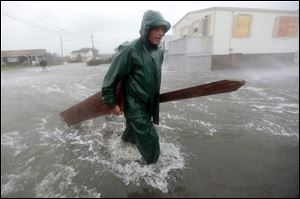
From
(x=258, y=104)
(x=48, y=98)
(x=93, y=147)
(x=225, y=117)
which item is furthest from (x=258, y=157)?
Result: (x=48, y=98)

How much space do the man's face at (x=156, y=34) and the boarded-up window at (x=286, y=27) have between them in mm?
17758

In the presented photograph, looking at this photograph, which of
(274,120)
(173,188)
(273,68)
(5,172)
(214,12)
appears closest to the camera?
(173,188)

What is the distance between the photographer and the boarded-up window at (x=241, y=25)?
15796 mm

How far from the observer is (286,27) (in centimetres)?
1620

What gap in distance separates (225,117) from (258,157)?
2150mm

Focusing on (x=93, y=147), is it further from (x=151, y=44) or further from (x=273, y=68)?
(x=273, y=68)

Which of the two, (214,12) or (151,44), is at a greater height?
(214,12)

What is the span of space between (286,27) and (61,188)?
19407mm

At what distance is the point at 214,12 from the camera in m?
15.5

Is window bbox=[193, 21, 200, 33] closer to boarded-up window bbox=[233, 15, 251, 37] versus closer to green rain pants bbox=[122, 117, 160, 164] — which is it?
boarded-up window bbox=[233, 15, 251, 37]

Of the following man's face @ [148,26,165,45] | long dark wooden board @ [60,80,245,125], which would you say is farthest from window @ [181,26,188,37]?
man's face @ [148,26,165,45]

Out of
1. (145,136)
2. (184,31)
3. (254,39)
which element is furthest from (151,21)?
(184,31)

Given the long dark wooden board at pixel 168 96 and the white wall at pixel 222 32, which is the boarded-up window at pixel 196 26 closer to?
the white wall at pixel 222 32

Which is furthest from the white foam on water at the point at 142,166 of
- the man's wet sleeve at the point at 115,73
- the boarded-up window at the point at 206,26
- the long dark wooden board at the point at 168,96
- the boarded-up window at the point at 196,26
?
the boarded-up window at the point at 196,26
